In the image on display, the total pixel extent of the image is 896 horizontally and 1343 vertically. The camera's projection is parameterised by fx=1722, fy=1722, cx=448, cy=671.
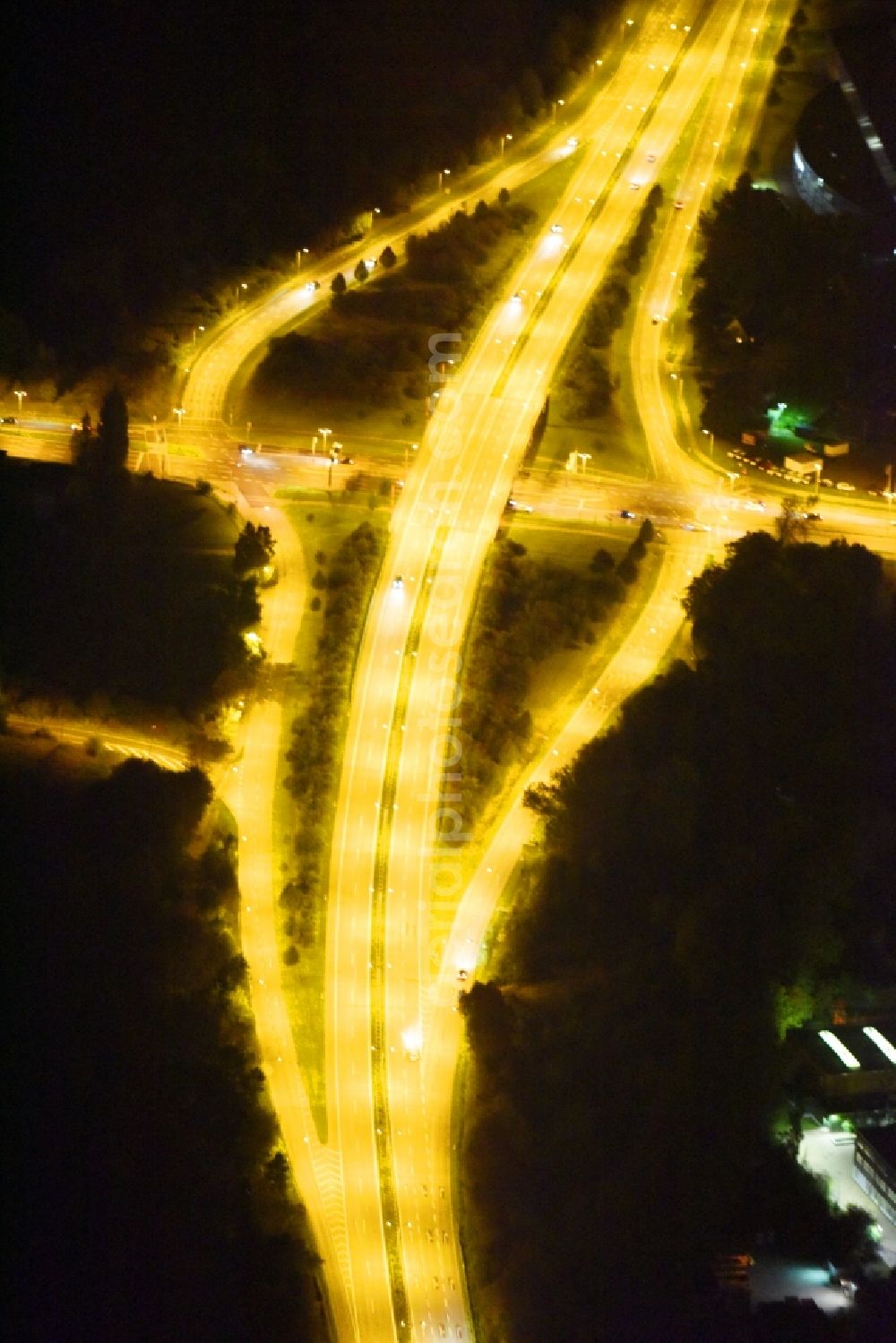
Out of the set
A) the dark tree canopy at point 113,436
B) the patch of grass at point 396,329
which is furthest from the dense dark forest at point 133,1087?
the patch of grass at point 396,329

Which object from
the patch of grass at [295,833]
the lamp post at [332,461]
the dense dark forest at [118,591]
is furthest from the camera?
the lamp post at [332,461]

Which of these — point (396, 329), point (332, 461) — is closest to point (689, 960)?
point (332, 461)

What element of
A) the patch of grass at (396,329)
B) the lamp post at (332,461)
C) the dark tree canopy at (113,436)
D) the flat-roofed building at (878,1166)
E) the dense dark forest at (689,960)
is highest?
the patch of grass at (396,329)

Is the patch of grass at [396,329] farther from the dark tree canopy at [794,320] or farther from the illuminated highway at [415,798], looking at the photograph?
the dark tree canopy at [794,320]

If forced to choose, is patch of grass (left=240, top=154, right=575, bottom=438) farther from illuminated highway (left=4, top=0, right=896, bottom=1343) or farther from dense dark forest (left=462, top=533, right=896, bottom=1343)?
dense dark forest (left=462, top=533, right=896, bottom=1343)

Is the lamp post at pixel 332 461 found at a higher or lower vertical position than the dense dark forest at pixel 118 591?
higher

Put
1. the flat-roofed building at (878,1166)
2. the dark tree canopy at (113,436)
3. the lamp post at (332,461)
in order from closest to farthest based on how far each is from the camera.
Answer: the flat-roofed building at (878,1166)
the dark tree canopy at (113,436)
the lamp post at (332,461)

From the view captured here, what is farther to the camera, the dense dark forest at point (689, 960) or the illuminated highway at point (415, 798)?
the illuminated highway at point (415, 798)

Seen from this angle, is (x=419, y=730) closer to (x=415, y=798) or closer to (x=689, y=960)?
(x=415, y=798)
